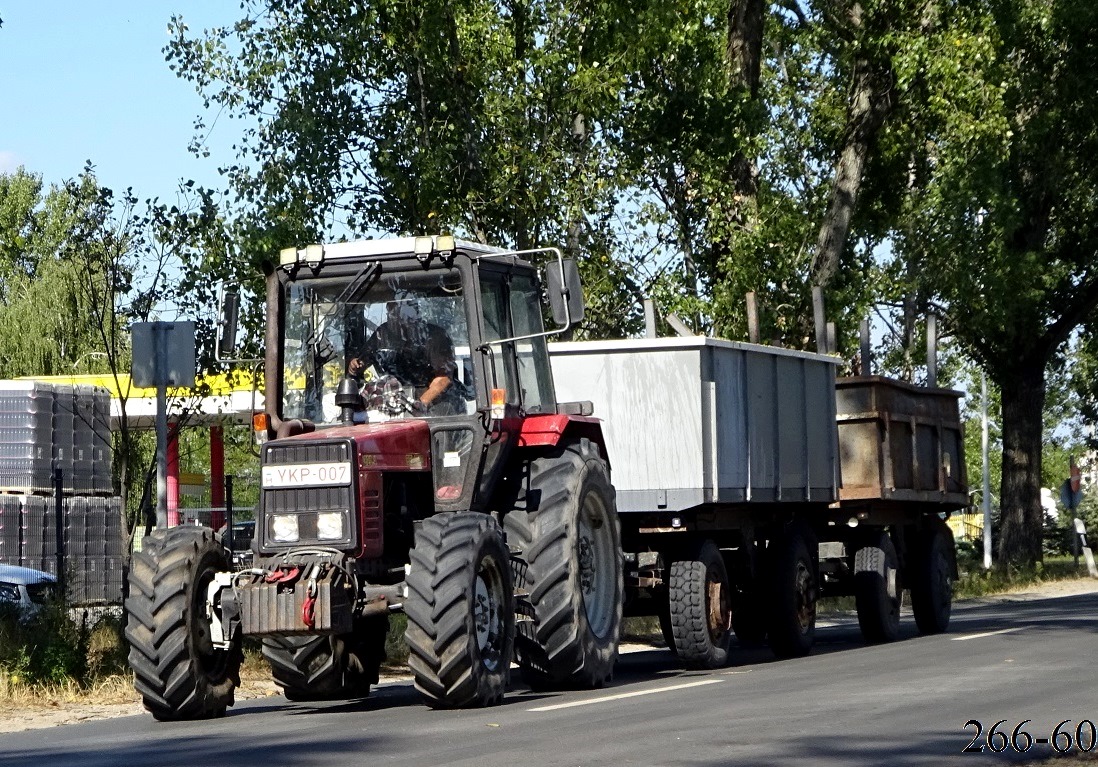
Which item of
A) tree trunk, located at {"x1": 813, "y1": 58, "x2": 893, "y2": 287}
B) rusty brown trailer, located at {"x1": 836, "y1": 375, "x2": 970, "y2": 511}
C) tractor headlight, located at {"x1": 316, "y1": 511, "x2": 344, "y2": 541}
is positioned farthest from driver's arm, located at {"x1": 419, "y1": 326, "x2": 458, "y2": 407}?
tree trunk, located at {"x1": 813, "y1": 58, "x2": 893, "y2": 287}

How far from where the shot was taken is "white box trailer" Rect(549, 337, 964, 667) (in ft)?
52.4

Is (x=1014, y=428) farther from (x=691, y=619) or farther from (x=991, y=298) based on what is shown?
(x=691, y=619)

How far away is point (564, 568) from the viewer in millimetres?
12664

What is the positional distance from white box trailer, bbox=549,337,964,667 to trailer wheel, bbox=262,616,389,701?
2899 mm

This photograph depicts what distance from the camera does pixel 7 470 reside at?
25484 mm

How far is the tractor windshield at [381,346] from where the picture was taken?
12.9 metres

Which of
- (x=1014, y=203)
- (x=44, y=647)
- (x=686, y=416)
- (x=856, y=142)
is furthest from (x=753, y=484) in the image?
(x=1014, y=203)

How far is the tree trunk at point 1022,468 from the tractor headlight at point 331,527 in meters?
30.8

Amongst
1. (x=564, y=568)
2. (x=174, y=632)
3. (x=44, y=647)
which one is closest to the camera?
(x=174, y=632)

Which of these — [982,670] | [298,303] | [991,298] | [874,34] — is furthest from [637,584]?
[991,298]

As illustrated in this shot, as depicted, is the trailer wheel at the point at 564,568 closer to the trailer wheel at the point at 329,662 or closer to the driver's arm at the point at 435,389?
the driver's arm at the point at 435,389

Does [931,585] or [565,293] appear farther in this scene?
[931,585]

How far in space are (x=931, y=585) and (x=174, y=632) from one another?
1156 centimetres

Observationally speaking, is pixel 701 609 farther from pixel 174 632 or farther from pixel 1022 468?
pixel 1022 468
